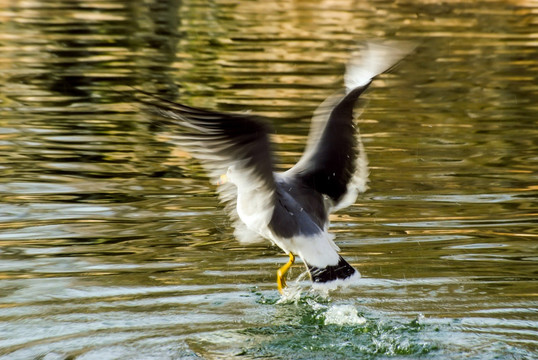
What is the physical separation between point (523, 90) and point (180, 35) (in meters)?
9.65

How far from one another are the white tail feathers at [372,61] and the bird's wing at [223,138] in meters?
1.42

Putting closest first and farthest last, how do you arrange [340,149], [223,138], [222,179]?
[223,138]
[222,179]
[340,149]

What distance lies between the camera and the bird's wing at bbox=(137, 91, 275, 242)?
618 cm

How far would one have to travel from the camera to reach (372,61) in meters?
7.85

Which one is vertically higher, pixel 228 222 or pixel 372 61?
pixel 372 61

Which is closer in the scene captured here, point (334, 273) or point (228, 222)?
point (334, 273)

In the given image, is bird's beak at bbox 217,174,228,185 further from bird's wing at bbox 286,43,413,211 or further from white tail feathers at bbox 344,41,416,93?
white tail feathers at bbox 344,41,416,93

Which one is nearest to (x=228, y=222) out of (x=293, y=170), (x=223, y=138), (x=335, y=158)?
(x=293, y=170)

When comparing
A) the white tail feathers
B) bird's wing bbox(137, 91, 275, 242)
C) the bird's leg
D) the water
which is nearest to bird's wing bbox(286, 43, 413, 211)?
the white tail feathers

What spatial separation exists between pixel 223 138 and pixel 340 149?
1.47 metres

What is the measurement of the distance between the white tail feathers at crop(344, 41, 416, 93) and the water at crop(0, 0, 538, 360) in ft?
4.74

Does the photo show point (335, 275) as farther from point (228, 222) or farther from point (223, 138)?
point (228, 222)

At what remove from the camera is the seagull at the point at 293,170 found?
6.30 m

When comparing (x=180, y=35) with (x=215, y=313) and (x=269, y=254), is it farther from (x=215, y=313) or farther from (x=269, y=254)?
(x=215, y=313)
